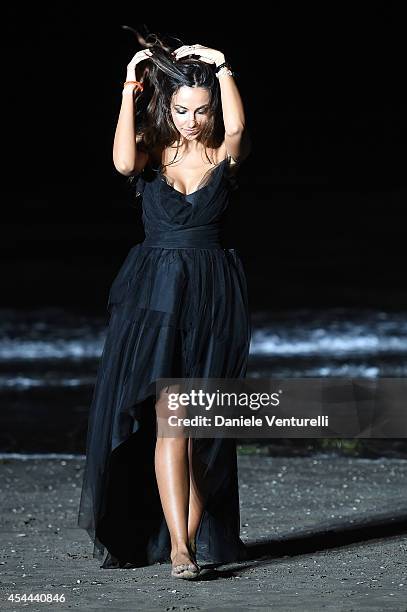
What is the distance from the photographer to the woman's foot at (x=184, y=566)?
5035 millimetres

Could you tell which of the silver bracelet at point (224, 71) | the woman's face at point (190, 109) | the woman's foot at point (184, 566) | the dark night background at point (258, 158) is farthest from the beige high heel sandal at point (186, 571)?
the dark night background at point (258, 158)

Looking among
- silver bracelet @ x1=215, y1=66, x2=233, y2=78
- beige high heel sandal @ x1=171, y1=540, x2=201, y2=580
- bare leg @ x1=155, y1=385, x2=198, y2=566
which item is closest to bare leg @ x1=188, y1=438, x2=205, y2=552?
bare leg @ x1=155, y1=385, x2=198, y2=566

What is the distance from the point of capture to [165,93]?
527 centimetres

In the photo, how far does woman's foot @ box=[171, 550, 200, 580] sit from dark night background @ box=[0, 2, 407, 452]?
11.0 metres

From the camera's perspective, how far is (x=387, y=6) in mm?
27609

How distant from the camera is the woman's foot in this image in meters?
5.04

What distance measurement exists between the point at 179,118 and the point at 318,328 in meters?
10.1

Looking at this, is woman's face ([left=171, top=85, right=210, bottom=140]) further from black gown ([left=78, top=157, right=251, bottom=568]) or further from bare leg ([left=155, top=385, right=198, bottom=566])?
bare leg ([left=155, top=385, right=198, bottom=566])

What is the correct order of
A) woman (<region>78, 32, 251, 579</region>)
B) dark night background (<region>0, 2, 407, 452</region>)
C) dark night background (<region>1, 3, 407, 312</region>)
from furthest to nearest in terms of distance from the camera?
dark night background (<region>1, 3, 407, 312</region>), dark night background (<region>0, 2, 407, 452</region>), woman (<region>78, 32, 251, 579</region>)

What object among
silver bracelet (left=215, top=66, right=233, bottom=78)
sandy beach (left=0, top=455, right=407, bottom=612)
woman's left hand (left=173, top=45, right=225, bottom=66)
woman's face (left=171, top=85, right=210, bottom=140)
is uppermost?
woman's left hand (left=173, top=45, right=225, bottom=66)

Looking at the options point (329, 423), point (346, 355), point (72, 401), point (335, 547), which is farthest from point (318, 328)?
point (335, 547)

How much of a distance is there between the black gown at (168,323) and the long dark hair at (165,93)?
11 centimetres

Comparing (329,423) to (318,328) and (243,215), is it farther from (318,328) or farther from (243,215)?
(243,215)

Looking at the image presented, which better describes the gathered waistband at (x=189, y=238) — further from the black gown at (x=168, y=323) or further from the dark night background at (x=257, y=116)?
the dark night background at (x=257, y=116)
